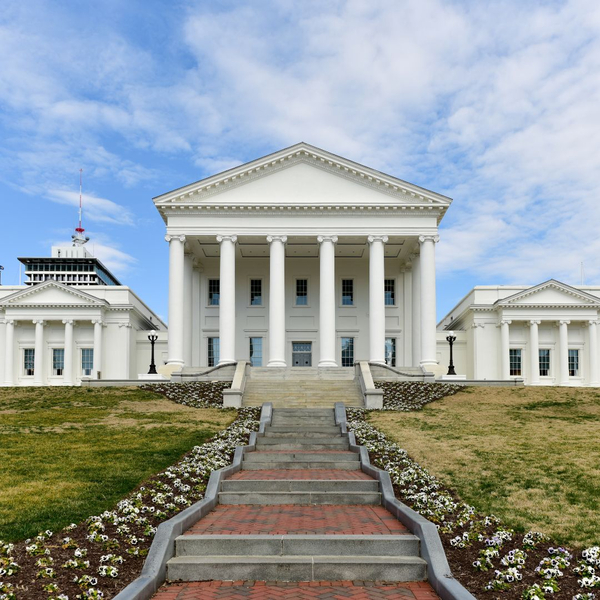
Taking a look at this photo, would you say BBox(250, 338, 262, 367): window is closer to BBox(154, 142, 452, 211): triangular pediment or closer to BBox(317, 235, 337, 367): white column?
BBox(317, 235, 337, 367): white column

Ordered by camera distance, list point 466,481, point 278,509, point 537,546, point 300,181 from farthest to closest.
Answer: point 300,181 → point 466,481 → point 278,509 → point 537,546

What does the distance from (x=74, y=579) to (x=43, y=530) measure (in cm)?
201

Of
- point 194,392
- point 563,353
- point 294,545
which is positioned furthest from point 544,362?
point 294,545

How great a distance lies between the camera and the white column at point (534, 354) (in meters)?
48.1

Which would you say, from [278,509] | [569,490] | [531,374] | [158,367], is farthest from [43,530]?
[531,374]

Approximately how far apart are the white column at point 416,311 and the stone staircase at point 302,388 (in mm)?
8459

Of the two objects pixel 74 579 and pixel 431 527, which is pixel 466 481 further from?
pixel 74 579

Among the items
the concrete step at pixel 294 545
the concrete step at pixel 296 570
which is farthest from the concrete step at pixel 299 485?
the concrete step at pixel 296 570

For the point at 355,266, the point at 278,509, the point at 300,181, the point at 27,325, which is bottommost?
the point at 278,509

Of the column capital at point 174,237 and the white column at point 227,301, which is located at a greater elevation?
the column capital at point 174,237

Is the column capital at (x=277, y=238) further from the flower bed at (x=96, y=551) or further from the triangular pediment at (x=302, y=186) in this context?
the flower bed at (x=96, y=551)

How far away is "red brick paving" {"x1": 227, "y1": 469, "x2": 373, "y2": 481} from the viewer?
1427 centimetres

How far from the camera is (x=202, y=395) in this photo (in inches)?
1222

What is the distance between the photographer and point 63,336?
51.4 metres
